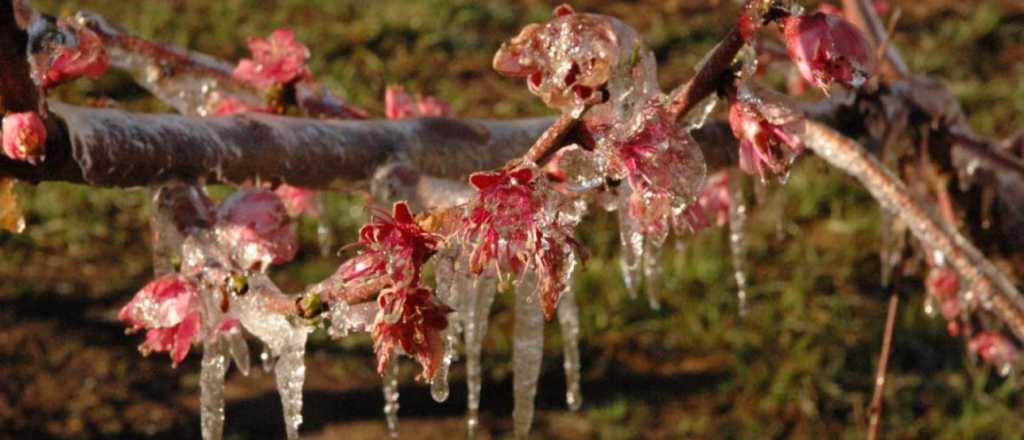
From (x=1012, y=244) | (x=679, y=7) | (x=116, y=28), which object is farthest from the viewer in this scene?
(x=679, y=7)

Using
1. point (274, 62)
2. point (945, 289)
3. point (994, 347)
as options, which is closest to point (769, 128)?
point (274, 62)

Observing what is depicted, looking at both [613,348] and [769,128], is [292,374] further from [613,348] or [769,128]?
[613,348]

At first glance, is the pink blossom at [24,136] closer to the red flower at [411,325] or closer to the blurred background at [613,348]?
the red flower at [411,325]

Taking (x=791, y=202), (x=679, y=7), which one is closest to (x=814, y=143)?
(x=791, y=202)

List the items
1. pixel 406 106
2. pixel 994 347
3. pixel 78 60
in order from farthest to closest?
1. pixel 994 347
2. pixel 406 106
3. pixel 78 60

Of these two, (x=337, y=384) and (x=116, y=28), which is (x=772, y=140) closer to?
(x=116, y=28)

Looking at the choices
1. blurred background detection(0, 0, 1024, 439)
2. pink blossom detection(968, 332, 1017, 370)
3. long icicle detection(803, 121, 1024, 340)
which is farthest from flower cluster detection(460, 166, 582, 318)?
blurred background detection(0, 0, 1024, 439)
